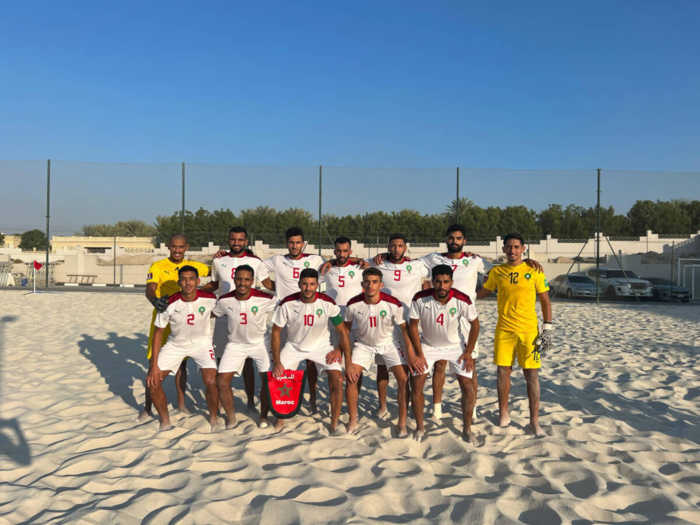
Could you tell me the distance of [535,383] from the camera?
13.9ft

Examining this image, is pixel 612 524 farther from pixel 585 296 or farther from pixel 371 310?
pixel 585 296

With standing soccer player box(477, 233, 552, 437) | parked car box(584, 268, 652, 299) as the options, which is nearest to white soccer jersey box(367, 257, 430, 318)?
standing soccer player box(477, 233, 552, 437)

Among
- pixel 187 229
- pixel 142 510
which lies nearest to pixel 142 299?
pixel 187 229

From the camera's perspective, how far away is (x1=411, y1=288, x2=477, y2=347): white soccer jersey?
14.1 ft

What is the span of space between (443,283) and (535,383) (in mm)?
1179

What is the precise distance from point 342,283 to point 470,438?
184 cm

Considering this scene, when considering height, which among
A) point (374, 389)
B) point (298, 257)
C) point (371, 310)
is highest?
point (298, 257)

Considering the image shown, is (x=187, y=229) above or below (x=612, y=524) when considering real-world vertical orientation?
above

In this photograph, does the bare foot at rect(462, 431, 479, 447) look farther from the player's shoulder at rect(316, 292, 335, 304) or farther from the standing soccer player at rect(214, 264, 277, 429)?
the standing soccer player at rect(214, 264, 277, 429)

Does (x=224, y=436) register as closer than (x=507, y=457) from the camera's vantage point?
No

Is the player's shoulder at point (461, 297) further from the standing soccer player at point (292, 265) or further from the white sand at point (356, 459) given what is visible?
the standing soccer player at point (292, 265)

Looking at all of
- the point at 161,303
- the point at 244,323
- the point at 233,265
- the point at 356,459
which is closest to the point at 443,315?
the point at 356,459

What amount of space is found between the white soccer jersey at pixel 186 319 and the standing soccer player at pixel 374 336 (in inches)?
52.6

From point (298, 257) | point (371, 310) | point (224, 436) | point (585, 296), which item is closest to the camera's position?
point (224, 436)
